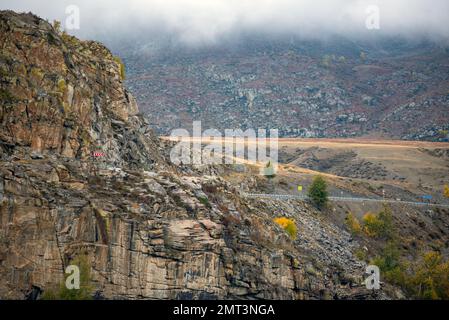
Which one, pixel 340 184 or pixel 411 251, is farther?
pixel 340 184

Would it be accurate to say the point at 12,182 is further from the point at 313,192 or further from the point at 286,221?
the point at 313,192

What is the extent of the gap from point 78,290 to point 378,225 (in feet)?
200

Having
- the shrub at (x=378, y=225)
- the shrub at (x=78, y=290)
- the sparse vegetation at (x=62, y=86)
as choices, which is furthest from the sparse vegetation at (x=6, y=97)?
the shrub at (x=378, y=225)

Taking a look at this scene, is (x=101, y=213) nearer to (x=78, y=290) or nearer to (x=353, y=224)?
(x=78, y=290)

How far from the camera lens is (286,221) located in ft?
317

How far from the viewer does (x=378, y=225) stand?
116562mm

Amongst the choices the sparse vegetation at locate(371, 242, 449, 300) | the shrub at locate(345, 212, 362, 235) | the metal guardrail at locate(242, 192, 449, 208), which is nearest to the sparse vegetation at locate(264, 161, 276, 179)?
the metal guardrail at locate(242, 192, 449, 208)

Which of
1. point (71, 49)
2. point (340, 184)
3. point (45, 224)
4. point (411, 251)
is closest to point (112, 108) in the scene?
point (71, 49)

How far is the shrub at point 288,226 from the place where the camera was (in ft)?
304

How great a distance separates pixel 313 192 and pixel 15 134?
55961 mm

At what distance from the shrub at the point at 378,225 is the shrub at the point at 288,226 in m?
21.9

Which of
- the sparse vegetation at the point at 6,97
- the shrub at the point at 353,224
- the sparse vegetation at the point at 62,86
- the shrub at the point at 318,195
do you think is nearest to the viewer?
the sparse vegetation at the point at 6,97
